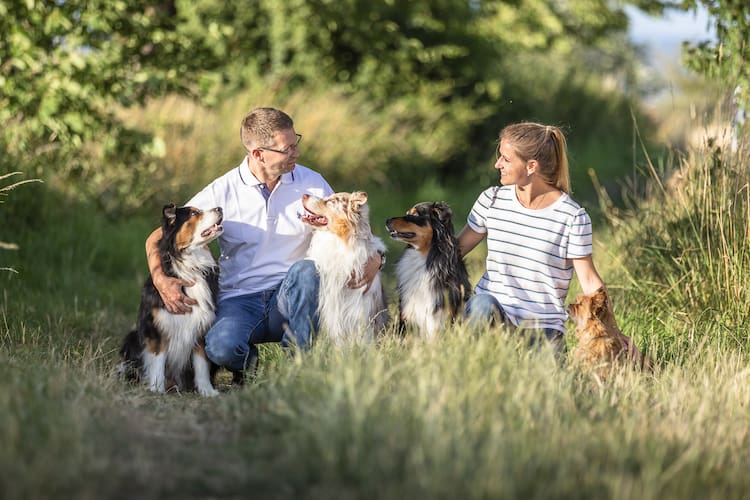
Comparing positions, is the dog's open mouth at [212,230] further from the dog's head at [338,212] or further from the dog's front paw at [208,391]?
the dog's front paw at [208,391]

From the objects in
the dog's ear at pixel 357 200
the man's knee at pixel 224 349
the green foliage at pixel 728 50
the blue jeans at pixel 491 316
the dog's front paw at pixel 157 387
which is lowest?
the dog's front paw at pixel 157 387

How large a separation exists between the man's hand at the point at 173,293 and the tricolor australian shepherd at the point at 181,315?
42 millimetres

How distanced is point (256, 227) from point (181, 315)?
723 mm

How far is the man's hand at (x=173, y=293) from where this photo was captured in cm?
523

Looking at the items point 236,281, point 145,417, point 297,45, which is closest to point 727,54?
point 236,281

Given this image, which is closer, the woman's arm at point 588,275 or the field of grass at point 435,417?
the field of grass at point 435,417

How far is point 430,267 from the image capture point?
5285mm

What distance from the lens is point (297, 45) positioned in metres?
14.8

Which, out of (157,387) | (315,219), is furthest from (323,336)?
(157,387)

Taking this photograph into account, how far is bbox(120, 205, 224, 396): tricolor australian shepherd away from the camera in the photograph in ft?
17.3

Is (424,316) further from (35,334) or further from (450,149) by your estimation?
(450,149)

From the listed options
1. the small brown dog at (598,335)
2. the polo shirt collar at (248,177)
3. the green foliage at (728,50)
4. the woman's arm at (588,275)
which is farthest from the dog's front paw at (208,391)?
the green foliage at (728,50)

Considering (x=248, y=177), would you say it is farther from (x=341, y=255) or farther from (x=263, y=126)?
(x=341, y=255)

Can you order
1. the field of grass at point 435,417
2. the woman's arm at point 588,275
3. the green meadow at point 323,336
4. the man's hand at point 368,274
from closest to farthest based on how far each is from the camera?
the field of grass at point 435,417
the green meadow at point 323,336
the woman's arm at point 588,275
the man's hand at point 368,274
